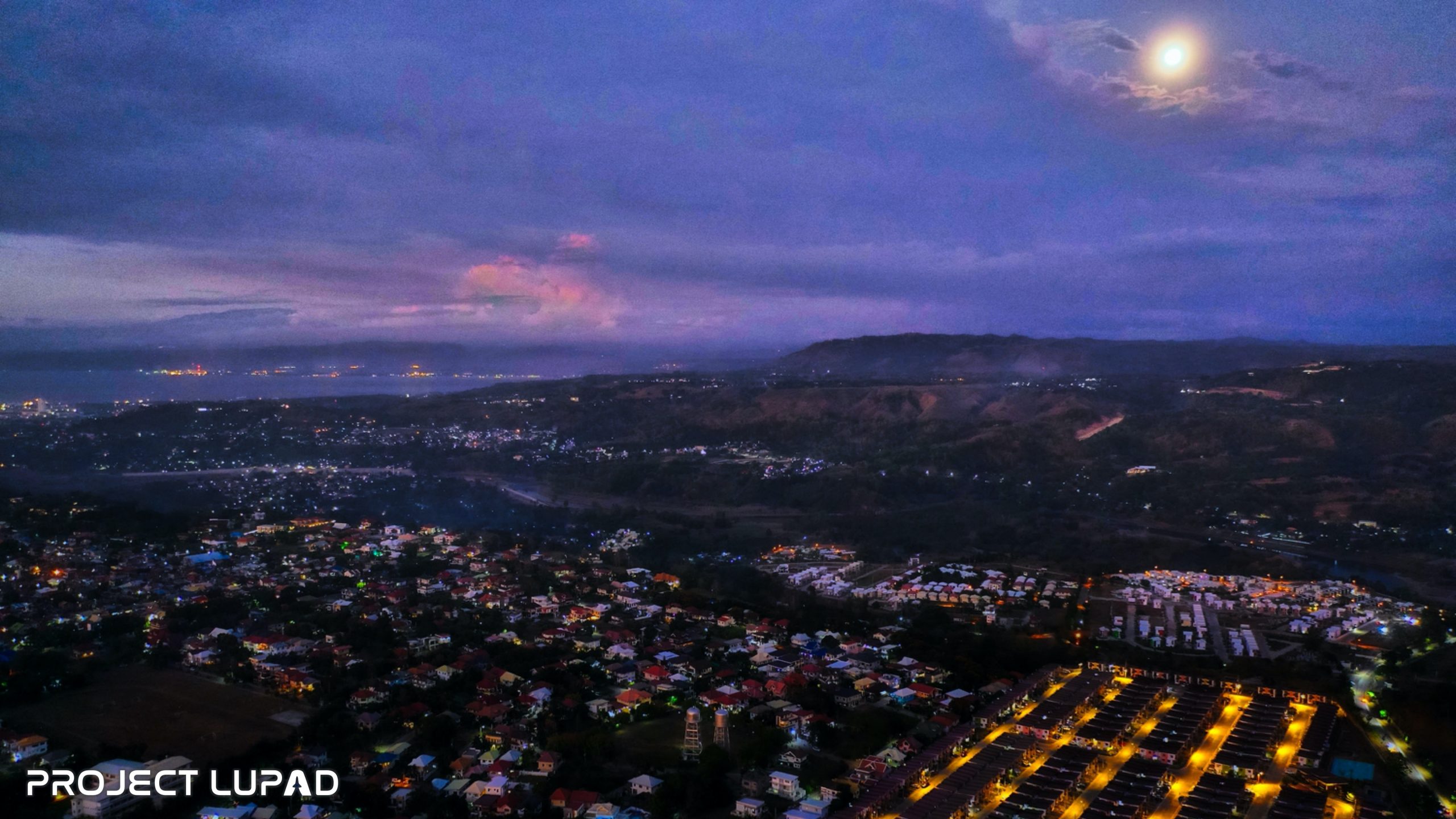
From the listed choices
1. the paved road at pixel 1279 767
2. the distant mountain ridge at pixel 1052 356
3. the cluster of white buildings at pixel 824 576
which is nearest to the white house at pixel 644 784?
the paved road at pixel 1279 767

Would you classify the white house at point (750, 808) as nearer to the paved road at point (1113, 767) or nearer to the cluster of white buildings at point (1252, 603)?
the paved road at point (1113, 767)

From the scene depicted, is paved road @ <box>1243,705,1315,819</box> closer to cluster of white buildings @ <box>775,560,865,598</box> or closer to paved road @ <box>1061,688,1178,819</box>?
paved road @ <box>1061,688,1178,819</box>

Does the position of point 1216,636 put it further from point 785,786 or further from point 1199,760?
point 785,786

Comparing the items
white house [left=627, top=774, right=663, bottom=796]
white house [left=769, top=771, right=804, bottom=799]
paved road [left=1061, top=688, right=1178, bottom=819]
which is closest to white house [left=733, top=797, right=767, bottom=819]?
white house [left=769, top=771, right=804, bottom=799]

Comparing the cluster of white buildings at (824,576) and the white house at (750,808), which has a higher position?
the white house at (750,808)

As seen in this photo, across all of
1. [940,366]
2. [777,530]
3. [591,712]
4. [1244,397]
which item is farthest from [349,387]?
[591,712]

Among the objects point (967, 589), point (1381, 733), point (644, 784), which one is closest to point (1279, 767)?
point (1381, 733)

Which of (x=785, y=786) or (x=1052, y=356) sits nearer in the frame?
(x=785, y=786)
